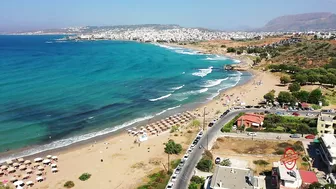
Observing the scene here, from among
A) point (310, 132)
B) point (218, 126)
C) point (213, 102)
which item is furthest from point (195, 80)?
point (310, 132)

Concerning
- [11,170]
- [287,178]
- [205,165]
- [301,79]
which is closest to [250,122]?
[205,165]

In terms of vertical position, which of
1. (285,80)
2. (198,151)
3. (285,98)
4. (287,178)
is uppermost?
(285,98)

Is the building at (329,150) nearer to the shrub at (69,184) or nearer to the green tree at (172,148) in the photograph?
the green tree at (172,148)

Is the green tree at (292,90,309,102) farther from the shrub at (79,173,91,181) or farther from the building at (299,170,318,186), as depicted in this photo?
the shrub at (79,173,91,181)

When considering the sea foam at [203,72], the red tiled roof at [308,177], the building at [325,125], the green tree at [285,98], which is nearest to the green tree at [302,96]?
the green tree at [285,98]

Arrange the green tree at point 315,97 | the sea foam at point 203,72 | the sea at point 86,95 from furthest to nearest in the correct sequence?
the sea foam at point 203,72 < the green tree at point 315,97 < the sea at point 86,95

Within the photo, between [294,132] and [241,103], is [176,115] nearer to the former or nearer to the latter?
[241,103]

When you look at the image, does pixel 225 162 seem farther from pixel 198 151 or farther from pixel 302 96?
pixel 302 96
